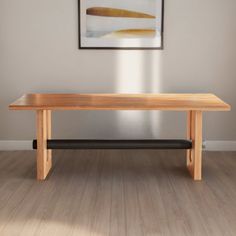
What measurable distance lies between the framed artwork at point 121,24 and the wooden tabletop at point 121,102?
827mm

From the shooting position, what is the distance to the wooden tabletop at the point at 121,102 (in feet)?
12.7

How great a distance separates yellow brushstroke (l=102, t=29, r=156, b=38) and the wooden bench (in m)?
0.92

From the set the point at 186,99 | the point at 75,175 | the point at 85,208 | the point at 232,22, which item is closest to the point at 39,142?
the point at 75,175

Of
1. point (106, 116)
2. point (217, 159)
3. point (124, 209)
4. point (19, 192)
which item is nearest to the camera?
point (124, 209)

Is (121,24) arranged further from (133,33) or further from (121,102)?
(121,102)

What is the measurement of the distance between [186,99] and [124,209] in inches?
50.0

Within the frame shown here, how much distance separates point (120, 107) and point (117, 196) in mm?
668

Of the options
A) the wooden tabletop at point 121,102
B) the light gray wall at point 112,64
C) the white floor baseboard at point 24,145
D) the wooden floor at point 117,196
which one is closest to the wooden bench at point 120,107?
the wooden tabletop at point 121,102

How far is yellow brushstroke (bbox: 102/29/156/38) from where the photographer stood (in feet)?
16.6

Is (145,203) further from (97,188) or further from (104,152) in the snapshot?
(104,152)

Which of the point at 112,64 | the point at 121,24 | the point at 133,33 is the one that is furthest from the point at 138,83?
the point at 121,24

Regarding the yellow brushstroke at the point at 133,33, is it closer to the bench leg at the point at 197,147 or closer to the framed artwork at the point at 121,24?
the framed artwork at the point at 121,24

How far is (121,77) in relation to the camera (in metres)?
5.16

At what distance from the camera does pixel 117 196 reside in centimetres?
370
